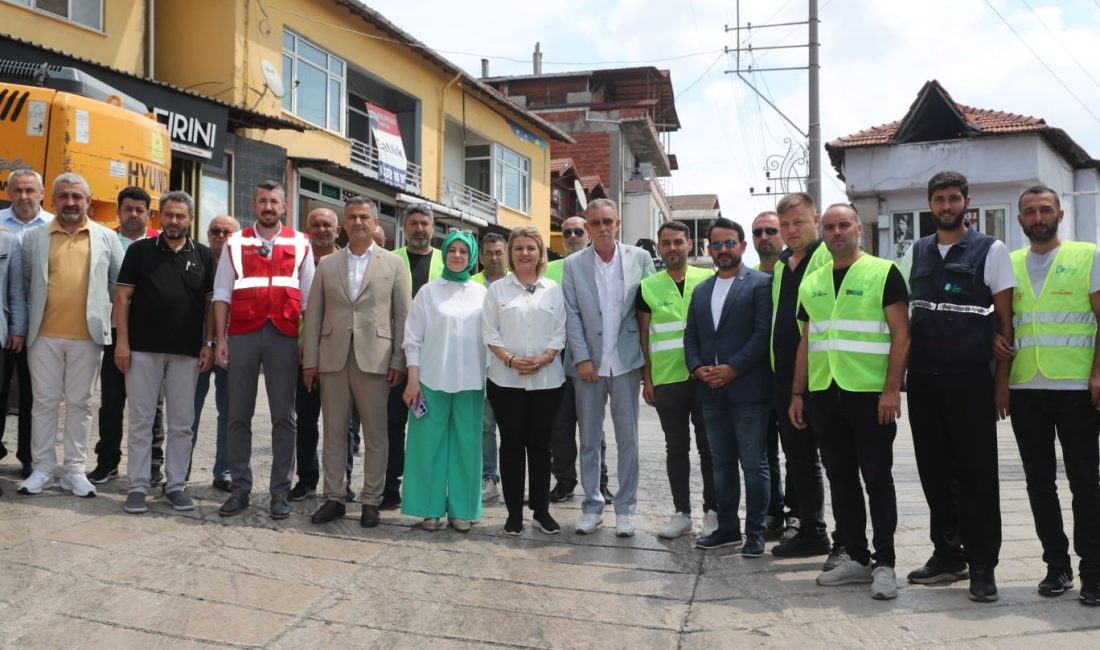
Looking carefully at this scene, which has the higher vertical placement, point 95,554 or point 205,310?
point 205,310

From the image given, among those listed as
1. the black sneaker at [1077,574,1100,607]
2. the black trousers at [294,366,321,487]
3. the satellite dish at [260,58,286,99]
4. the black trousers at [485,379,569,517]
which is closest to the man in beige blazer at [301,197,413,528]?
the black trousers at [294,366,321,487]

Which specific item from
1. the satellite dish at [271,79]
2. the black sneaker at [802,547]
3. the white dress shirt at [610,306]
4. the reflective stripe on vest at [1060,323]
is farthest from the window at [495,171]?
the reflective stripe on vest at [1060,323]

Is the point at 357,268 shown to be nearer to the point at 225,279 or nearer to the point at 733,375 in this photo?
the point at 225,279

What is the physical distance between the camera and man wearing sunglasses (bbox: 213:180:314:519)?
5668mm

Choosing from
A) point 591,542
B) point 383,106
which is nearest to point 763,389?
point 591,542

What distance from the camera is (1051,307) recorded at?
4.43 meters

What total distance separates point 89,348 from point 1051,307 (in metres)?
5.53

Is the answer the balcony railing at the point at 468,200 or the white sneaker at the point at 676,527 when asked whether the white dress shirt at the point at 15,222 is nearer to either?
the white sneaker at the point at 676,527

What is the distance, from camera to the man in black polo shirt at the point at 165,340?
5676mm

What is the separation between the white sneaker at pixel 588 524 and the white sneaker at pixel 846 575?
4.78ft

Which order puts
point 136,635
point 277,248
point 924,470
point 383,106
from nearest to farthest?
point 136,635, point 924,470, point 277,248, point 383,106

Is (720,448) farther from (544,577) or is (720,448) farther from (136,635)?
(136,635)

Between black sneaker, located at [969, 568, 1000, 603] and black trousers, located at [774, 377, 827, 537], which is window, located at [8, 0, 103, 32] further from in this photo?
black sneaker, located at [969, 568, 1000, 603]

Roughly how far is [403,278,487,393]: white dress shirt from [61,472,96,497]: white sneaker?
214 centimetres
